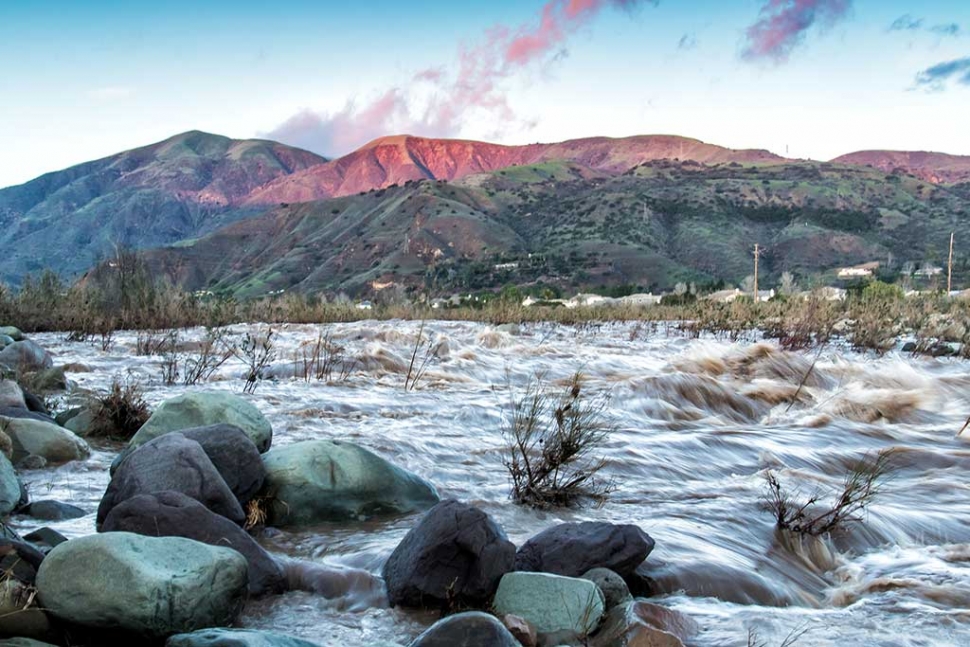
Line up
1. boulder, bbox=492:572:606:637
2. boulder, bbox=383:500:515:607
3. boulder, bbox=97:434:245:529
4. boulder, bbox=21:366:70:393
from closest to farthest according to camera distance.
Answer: boulder, bbox=492:572:606:637, boulder, bbox=383:500:515:607, boulder, bbox=97:434:245:529, boulder, bbox=21:366:70:393

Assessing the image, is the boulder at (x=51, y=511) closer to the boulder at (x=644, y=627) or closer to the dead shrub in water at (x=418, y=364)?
the boulder at (x=644, y=627)

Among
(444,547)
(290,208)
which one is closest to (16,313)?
(444,547)

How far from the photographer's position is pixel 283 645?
95.9 inches

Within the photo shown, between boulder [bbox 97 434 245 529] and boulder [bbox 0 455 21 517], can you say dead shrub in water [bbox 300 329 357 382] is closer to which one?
boulder [bbox 0 455 21 517]

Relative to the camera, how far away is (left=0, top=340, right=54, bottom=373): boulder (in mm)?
8469

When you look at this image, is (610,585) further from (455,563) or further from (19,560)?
(19,560)

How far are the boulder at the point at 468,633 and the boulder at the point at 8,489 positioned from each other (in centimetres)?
249

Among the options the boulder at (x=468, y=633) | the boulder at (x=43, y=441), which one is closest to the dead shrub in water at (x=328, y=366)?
the boulder at (x=43, y=441)

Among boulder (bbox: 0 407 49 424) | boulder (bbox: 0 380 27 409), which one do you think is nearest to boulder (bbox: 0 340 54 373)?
boulder (bbox: 0 380 27 409)

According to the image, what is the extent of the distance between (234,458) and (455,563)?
164cm

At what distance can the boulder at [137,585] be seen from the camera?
2574 mm

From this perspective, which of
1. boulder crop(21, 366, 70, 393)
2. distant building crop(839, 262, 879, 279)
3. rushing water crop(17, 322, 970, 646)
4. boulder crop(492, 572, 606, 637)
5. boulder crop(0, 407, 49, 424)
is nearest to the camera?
boulder crop(492, 572, 606, 637)

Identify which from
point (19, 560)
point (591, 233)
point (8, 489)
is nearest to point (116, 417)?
point (8, 489)

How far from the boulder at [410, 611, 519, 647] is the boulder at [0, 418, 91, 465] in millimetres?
3629
